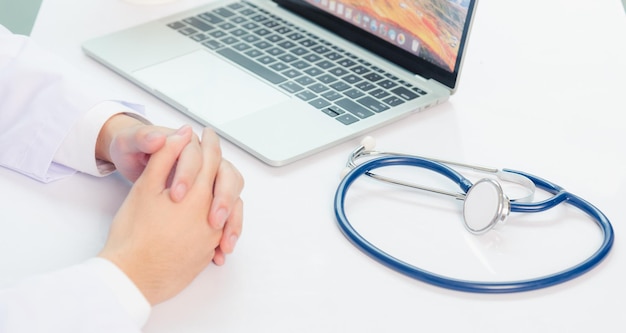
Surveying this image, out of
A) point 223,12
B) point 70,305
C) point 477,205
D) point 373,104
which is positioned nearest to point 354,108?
point 373,104

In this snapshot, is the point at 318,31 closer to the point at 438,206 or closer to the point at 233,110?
the point at 233,110

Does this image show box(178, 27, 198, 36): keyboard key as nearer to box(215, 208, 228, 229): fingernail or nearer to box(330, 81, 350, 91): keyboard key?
box(330, 81, 350, 91): keyboard key

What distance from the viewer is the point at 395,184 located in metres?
0.91

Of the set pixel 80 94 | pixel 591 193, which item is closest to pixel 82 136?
pixel 80 94

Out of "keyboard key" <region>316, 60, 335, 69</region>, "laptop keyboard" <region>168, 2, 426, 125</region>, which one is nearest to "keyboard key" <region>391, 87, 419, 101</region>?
"laptop keyboard" <region>168, 2, 426, 125</region>

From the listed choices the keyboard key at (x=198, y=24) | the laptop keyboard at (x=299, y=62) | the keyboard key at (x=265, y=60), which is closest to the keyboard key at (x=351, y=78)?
the laptop keyboard at (x=299, y=62)

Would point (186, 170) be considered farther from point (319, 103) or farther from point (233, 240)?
point (319, 103)

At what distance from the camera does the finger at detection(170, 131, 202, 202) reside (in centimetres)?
77

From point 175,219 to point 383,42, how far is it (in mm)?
483

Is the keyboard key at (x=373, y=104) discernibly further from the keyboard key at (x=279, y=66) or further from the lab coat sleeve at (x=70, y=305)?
the lab coat sleeve at (x=70, y=305)

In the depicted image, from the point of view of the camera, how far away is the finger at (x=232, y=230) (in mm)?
778

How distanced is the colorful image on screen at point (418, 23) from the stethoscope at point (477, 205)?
18 cm

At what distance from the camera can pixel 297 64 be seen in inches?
44.2

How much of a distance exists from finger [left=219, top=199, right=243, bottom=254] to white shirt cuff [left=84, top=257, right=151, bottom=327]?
102mm
